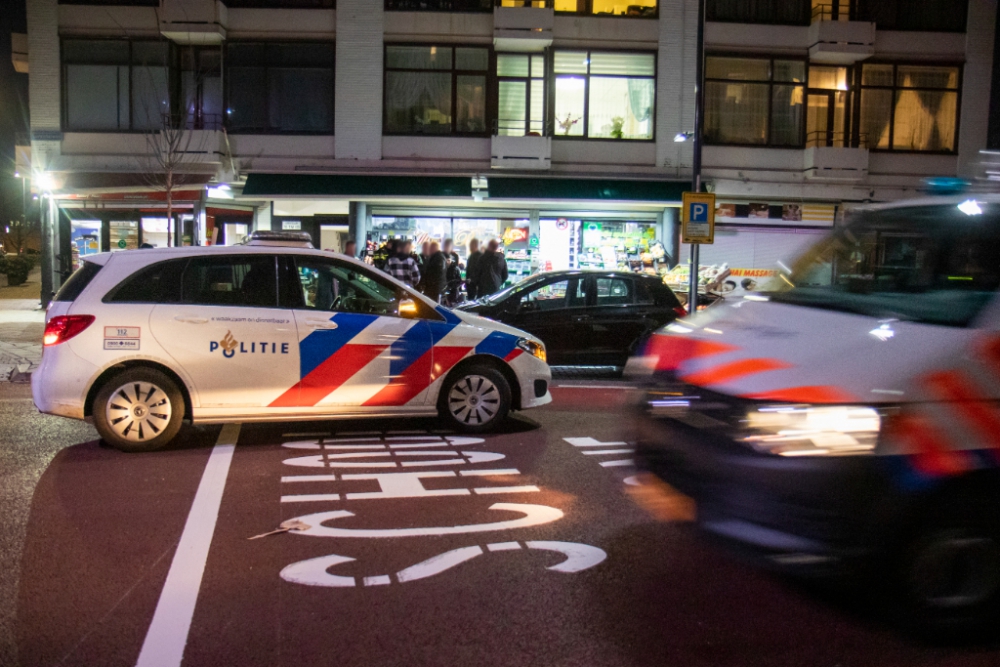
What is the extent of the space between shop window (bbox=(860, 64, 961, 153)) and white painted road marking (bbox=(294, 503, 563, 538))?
824 inches

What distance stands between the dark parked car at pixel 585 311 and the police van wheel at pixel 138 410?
5251mm

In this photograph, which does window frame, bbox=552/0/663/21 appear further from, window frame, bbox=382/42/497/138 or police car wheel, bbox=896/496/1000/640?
police car wheel, bbox=896/496/1000/640

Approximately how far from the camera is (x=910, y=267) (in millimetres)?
4824

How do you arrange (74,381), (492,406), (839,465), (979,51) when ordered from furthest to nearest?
(979,51) < (492,406) < (74,381) < (839,465)

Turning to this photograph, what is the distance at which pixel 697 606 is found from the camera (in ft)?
13.9

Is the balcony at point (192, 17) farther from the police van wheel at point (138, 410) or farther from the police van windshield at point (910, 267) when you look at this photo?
the police van windshield at point (910, 267)

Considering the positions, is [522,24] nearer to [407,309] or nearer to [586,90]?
[586,90]

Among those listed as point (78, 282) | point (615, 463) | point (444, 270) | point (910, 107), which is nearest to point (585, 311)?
point (444, 270)

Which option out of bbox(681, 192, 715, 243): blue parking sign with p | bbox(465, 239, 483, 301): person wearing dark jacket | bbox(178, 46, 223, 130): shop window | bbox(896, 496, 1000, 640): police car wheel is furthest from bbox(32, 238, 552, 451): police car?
bbox(178, 46, 223, 130): shop window

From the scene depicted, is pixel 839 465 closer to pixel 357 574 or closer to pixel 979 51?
pixel 357 574

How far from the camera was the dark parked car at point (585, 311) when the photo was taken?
477 inches

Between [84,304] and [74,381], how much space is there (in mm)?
625

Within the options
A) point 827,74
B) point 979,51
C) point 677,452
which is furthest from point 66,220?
point 979,51

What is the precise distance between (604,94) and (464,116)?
11.6ft
